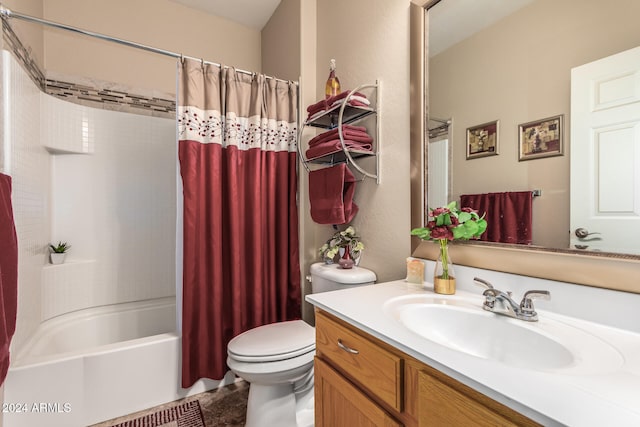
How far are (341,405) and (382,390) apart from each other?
0.21 m

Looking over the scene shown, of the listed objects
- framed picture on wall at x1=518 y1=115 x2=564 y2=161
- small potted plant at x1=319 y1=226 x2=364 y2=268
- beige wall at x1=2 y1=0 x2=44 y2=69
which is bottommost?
small potted plant at x1=319 y1=226 x2=364 y2=268

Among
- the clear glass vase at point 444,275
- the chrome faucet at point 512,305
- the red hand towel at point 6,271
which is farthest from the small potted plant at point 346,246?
the red hand towel at point 6,271

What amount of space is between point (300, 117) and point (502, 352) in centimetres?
167

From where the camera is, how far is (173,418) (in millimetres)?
1424

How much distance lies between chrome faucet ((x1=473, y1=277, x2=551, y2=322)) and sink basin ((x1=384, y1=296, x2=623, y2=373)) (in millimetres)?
17

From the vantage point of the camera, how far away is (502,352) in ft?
2.49

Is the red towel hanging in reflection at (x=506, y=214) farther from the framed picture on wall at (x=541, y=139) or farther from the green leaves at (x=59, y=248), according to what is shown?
the green leaves at (x=59, y=248)

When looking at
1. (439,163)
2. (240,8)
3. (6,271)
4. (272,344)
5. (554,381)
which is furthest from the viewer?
(240,8)

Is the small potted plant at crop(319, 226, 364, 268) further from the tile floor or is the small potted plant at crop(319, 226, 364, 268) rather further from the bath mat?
the bath mat

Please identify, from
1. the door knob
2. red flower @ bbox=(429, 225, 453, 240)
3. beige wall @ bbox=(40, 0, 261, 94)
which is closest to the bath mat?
red flower @ bbox=(429, 225, 453, 240)

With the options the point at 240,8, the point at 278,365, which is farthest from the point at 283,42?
the point at 278,365

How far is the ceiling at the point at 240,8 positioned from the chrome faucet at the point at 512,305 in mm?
2527

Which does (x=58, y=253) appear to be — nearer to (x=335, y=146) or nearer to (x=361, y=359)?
(x=335, y=146)

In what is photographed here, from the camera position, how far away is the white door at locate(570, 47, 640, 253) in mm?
686
